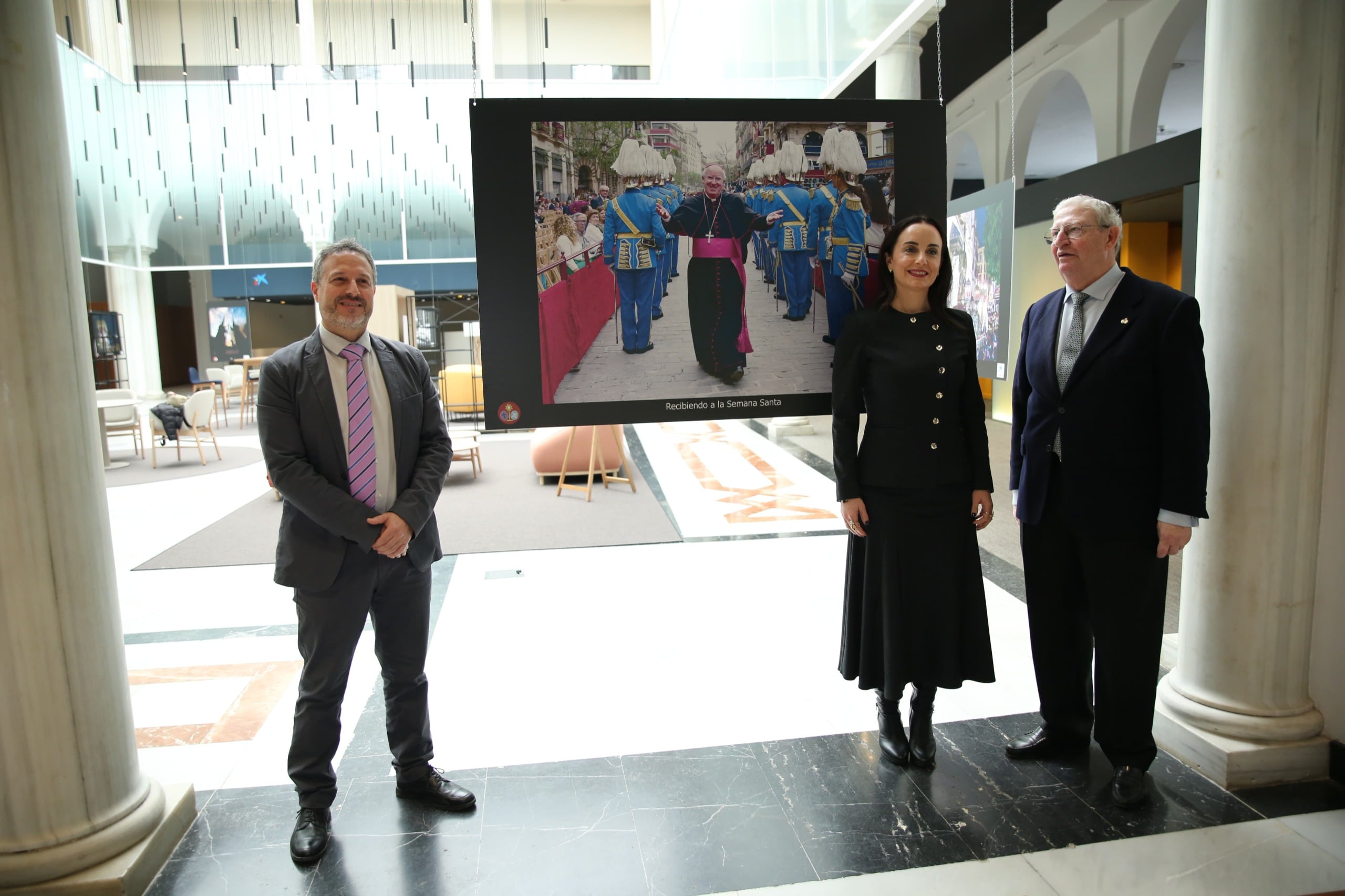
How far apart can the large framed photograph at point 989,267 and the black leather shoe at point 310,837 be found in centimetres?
380

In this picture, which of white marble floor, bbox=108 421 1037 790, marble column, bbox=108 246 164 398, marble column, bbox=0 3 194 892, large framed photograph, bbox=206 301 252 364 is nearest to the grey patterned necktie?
white marble floor, bbox=108 421 1037 790

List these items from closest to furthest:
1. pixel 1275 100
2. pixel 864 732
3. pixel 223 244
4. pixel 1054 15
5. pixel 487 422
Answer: pixel 1275 100 < pixel 487 422 < pixel 864 732 < pixel 1054 15 < pixel 223 244

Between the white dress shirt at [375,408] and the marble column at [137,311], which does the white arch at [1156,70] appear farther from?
the marble column at [137,311]

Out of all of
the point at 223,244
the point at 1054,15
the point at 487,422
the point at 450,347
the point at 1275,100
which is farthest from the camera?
the point at 223,244

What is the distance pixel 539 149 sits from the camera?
2.63 metres

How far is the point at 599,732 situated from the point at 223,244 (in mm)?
13449

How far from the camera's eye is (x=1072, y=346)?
258 cm

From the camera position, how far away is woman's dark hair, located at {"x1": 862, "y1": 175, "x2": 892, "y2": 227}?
2814 millimetres

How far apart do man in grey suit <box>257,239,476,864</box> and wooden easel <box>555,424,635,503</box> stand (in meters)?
5.33

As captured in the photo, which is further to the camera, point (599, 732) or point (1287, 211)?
point (599, 732)

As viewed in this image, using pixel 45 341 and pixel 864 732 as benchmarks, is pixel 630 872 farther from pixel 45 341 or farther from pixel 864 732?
pixel 45 341

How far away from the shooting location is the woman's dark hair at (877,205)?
9.23 feet

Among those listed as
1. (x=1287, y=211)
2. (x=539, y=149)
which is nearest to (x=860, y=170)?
(x=539, y=149)

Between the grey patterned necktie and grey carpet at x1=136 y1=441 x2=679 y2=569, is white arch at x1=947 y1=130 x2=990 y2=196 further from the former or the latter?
the grey patterned necktie
